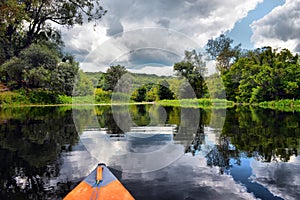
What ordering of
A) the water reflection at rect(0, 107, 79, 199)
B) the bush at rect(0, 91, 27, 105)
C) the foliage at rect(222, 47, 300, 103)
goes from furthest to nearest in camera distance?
the foliage at rect(222, 47, 300, 103), the bush at rect(0, 91, 27, 105), the water reflection at rect(0, 107, 79, 199)

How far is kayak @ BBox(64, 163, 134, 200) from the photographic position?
308 cm

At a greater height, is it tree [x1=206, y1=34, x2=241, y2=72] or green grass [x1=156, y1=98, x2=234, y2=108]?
tree [x1=206, y1=34, x2=241, y2=72]

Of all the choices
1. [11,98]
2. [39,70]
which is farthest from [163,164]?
[11,98]

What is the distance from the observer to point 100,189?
3.14 m

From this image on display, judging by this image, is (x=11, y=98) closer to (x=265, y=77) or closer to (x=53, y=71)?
(x=53, y=71)

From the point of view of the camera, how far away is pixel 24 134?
10609 millimetres

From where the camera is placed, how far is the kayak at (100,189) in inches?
121

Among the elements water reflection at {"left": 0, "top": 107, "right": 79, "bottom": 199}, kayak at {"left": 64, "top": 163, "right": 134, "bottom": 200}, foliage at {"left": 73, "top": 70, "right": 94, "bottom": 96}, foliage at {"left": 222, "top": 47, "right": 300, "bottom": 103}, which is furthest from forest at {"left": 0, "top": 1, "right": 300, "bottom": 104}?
kayak at {"left": 64, "top": 163, "right": 134, "bottom": 200}

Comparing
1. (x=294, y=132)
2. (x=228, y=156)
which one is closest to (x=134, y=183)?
(x=228, y=156)

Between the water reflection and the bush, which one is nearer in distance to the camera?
the water reflection

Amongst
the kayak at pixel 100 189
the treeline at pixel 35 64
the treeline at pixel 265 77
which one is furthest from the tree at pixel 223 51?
the kayak at pixel 100 189

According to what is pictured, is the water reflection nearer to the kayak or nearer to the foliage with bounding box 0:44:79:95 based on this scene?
the kayak

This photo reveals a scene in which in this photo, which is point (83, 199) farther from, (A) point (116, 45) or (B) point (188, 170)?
(A) point (116, 45)

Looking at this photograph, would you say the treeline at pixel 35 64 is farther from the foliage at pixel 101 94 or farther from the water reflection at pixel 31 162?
the water reflection at pixel 31 162
